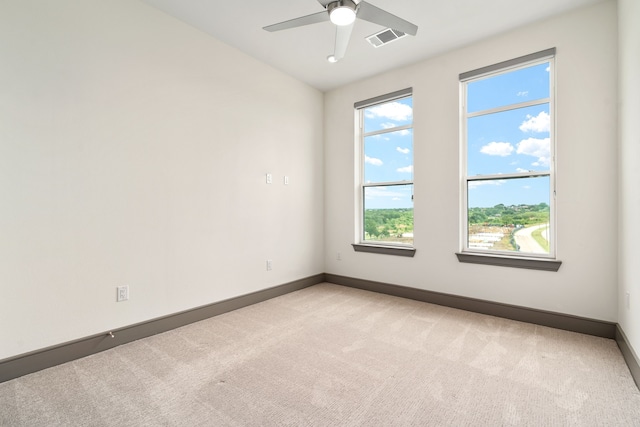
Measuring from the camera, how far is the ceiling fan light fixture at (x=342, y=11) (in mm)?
2037

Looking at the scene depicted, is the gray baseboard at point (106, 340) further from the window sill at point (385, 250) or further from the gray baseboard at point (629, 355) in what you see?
the gray baseboard at point (629, 355)

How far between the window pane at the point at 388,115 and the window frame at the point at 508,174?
670mm

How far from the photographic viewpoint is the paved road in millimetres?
2932

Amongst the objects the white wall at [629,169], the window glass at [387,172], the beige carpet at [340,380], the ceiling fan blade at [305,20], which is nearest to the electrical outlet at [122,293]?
the beige carpet at [340,380]

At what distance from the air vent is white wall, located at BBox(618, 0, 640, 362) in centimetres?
170

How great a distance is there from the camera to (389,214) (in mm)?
4055

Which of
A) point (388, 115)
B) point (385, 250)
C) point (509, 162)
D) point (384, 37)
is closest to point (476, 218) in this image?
point (509, 162)

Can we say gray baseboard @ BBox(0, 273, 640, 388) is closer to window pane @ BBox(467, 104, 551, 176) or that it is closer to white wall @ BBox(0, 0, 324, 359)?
white wall @ BBox(0, 0, 324, 359)

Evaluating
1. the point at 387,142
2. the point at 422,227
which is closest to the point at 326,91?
the point at 387,142

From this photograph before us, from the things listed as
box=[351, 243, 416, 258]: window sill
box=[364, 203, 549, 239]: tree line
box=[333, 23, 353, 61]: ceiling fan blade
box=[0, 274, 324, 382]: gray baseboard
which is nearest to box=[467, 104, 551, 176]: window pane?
box=[364, 203, 549, 239]: tree line

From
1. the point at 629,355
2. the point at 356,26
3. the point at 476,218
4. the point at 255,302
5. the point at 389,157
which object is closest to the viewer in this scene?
the point at 629,355

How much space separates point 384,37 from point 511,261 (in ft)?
8.65

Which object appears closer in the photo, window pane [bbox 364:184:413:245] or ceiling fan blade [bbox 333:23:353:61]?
ceiling fan blade [bbox 333:23:353:61]

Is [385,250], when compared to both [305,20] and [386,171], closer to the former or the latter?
[386,171]
